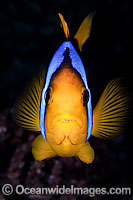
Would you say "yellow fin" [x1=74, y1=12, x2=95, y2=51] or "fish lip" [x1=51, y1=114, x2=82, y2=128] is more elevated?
"yellow fin" [x1=74, y1=12, x2=95, y2=51]

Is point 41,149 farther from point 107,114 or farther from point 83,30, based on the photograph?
point 83,30

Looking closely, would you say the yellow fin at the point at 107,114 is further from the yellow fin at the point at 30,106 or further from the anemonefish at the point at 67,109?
the yellow fin at the point at 30,106

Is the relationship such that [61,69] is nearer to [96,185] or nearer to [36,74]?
[36,74]

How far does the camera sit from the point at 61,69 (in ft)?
4.14

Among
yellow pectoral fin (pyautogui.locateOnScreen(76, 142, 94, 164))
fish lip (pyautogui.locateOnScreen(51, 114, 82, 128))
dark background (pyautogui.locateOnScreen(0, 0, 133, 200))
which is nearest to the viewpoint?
fish lip (pyautogui.locateOnScreen(51, 114, 82, 128))

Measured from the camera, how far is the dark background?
86.3 inches

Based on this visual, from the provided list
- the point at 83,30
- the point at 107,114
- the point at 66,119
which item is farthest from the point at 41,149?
the point at 83,30

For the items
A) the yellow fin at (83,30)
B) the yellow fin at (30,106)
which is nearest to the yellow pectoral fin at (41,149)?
the yellow fin at (30,106)

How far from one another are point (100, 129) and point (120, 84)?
0.44 m

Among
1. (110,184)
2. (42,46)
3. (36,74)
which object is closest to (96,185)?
(110,184)

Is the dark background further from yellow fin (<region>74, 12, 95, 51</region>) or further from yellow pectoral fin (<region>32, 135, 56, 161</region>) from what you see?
yellow pectoral fin (<region>32, 135, 56, 161</region>)

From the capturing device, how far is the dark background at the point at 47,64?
2.19m

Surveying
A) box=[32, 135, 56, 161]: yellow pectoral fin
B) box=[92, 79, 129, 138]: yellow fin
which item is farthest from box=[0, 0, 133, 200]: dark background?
box=[32, 135, 56, 161]: yellow pectoral fin

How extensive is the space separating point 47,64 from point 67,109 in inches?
20.6
